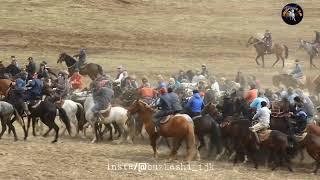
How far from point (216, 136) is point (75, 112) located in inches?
248

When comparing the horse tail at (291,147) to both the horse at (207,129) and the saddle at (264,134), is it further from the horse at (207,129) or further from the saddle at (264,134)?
the horse at (207,129)

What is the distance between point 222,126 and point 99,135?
548 centimetres

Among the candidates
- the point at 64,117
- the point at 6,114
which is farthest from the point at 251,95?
the point at 6,114

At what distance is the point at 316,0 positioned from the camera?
53.8m

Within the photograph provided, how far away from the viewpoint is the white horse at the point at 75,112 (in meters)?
22.2

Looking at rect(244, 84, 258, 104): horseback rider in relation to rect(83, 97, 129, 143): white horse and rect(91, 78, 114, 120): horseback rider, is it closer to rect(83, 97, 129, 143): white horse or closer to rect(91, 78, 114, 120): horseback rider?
rect(83, 97, 129, 143): white horse

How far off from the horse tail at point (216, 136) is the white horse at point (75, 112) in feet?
19.5

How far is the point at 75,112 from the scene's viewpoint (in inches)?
879

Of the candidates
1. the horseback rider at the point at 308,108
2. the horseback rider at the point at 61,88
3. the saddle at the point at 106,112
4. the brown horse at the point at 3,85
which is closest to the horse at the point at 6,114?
the horseback rider at the point at 61,88

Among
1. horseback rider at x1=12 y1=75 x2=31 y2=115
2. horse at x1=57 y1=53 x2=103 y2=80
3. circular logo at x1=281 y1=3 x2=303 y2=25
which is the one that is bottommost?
horseback rider at x1=12 y1=75 x2=31 y2=115

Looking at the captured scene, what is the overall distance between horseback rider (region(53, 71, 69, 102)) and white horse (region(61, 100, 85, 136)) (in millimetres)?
359

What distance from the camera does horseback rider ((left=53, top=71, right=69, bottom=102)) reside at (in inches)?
881

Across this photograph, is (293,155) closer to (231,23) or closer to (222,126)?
(222,126)

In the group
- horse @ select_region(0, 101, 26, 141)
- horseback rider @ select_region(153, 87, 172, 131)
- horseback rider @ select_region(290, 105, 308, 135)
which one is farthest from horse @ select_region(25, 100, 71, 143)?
horseback rider @ select_region(290, 105, 308, 135)
